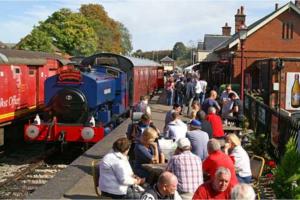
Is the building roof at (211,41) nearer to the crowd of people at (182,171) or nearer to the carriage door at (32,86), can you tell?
the carriage door at (32,86)

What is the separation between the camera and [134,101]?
20.4 metres

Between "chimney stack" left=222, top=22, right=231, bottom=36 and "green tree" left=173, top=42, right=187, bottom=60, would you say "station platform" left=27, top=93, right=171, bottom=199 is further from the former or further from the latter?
"green tree" left=173, top=42, right=187, bottom=60

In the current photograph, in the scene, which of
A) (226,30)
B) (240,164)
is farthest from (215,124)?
(226,30)

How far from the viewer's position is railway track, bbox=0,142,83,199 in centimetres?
1078

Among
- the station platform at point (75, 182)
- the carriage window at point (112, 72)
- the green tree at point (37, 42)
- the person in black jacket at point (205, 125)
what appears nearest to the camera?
the station platform at point (75, 182)

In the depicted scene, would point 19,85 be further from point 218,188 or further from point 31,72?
point 218,188

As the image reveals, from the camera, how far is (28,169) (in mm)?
12586

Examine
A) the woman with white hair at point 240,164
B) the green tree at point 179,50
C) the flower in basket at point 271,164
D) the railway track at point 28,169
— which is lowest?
the railway track at point 28,169

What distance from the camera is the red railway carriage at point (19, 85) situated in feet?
47.5

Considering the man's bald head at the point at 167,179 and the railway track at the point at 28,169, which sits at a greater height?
the man's bald head at the point at 167,179

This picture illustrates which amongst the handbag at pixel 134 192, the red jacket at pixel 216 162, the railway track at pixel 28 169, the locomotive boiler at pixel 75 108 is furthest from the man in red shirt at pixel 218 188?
the locomotive boiler at pixel 75 108

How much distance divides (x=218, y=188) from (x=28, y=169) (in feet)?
25.8

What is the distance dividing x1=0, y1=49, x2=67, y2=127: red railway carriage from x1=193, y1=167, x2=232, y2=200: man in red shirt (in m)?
9.66

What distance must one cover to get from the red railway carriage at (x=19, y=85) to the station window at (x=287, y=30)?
24844mm
